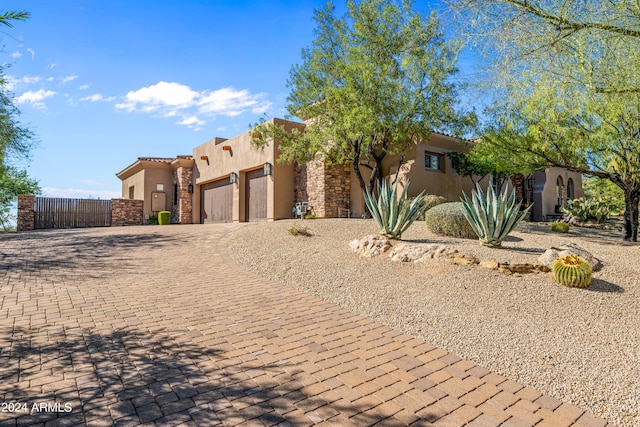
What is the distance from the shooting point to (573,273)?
5.81 metres

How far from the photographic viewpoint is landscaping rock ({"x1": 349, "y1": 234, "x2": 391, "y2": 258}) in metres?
7.88

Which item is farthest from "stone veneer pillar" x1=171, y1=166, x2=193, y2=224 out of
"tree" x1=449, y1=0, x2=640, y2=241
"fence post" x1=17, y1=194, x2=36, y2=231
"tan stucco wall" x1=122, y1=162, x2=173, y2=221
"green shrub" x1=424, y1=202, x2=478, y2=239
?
"tree" x1=449, y1=0, x2=640, y2=241

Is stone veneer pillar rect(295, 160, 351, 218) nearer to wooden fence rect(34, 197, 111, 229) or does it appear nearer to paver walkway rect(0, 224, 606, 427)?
paver walkway rect(0, 224, 606, 427)

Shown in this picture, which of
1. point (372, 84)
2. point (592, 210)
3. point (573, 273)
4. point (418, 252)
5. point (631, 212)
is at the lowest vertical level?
point (573, 273)

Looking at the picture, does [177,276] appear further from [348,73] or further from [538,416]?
[348,73]

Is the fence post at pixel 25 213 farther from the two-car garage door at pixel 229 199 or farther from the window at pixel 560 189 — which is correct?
the window at pixel 560 189

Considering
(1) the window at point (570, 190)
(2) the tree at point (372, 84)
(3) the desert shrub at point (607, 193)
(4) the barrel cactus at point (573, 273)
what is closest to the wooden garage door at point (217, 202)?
(2) the tree at point (372, 84)

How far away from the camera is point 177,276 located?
6961 mm

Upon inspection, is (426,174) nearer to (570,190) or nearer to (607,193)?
(570,190)

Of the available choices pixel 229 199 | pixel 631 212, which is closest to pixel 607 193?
pixel 631 212

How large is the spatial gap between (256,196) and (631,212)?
13762 millimetres

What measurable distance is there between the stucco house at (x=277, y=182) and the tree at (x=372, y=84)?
1.62 m

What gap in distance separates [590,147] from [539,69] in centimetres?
450

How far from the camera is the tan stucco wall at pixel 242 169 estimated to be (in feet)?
51.6
